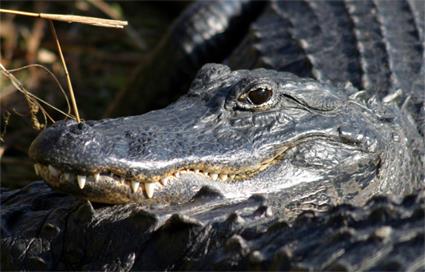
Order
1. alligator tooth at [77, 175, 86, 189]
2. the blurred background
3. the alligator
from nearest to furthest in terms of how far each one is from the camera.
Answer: the alligator → alligator tooth at [77, 175, 86, 189] → the blurred background

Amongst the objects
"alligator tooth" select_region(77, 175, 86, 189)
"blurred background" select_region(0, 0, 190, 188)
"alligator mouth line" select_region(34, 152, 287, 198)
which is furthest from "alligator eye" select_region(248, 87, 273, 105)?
"blurred background" select_region(0, 0, 190, 188)

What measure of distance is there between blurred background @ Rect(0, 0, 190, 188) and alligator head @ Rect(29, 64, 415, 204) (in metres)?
1.98

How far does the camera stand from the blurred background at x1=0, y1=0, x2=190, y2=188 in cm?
585

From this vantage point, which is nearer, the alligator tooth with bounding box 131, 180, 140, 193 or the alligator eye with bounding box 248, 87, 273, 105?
the alligator tooth with bounding box 131, 180, 140, 193

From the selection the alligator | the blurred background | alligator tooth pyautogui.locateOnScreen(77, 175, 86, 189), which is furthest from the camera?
the blurred background

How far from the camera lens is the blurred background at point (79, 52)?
19.2 ft

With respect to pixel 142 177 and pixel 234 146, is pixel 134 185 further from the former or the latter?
pixel 234 146

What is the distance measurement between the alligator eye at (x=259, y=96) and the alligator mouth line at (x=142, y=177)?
291mm

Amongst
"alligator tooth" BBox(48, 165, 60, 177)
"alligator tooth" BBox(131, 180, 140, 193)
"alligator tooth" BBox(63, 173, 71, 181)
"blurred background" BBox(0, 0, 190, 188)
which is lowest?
"blurred background" BBox(0, 0, 190, 188)

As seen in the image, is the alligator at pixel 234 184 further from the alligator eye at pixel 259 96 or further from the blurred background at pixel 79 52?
the blurred background at pixel 79 52

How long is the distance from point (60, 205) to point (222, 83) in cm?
71

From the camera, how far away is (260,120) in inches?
140

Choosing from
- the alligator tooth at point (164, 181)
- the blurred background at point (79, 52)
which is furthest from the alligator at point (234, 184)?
the blurred background at point (79, 52)

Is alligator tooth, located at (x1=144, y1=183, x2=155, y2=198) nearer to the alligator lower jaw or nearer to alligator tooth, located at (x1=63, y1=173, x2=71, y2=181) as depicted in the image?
the alligator lower jaw
